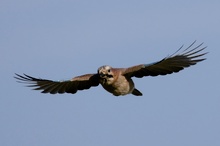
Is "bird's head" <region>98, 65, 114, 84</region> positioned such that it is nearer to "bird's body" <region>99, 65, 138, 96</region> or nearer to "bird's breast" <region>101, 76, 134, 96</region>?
"bird's body" <region>99, 65, 138, 96</region>

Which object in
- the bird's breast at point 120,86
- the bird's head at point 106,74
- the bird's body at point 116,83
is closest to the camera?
the bird's head at point 106,74

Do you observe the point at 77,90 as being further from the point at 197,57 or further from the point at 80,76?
the point at 197,57

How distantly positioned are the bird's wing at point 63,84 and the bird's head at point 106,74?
1746 millimetres

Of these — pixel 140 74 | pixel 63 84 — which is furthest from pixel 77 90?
pixel 140 74

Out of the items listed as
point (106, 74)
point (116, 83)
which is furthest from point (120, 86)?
point (106, 74)

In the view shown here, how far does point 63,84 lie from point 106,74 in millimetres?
3300

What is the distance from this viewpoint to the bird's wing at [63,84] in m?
33.0

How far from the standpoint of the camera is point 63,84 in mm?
33750

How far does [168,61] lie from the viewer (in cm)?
3192

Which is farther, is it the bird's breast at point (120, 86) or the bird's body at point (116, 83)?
the bird's breast at point (120, 86)

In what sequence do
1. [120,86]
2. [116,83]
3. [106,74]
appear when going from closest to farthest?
[106,74], [116,83], [120,86]

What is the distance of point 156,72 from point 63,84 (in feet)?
10.3

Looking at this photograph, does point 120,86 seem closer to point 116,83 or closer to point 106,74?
point 116,83

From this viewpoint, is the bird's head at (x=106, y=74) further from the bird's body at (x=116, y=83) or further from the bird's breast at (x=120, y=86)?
the bird's breast at (x=120, y=86)
